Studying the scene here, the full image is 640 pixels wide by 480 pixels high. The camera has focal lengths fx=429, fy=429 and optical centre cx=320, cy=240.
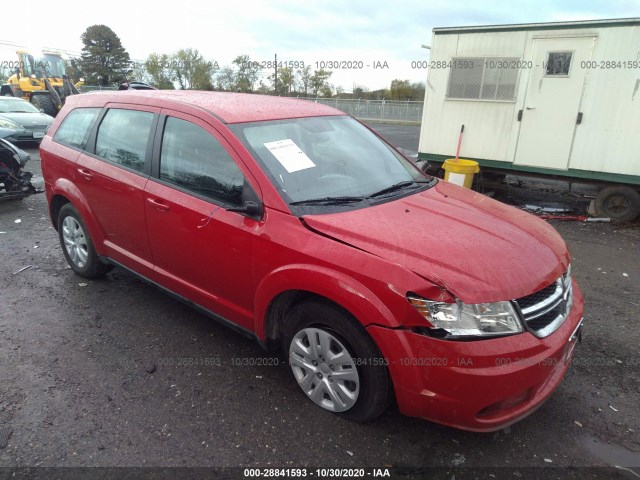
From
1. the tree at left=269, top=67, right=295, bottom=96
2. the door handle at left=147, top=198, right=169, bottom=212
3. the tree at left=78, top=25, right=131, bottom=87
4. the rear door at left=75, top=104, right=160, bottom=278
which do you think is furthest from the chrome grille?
the tree at left=78, top=25, right=131, bottom=87

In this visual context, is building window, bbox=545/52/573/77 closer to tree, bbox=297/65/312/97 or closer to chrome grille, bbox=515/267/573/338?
chrome grille, bbox=515/267/573/338

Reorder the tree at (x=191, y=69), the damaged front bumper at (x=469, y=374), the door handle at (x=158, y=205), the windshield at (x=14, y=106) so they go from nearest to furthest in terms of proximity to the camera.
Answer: the damaged front bumper at (x=469, y=374) < the door handle at (x=158, y=205) < the windshield at (x=14, y=106) < the tree at (x=191, y=69)

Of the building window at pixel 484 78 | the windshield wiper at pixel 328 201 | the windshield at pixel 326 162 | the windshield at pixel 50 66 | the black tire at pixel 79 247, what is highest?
the windshield at pixel 50 66

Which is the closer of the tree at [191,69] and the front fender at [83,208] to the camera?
the front fender at [83,208]

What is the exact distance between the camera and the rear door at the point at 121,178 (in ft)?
10.9

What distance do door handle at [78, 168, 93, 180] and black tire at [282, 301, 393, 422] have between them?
237cm

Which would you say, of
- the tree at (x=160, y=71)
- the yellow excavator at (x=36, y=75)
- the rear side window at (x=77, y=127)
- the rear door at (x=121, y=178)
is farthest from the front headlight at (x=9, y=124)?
the tree at (x=160, y=71)

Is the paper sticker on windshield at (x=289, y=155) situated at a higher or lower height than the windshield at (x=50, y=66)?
lower

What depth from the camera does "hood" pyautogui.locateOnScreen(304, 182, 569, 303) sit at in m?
2.09

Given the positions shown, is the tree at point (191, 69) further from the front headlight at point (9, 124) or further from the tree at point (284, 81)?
the front headlight at point (9, 124)

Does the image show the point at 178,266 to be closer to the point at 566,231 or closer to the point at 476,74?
the point at 566,231

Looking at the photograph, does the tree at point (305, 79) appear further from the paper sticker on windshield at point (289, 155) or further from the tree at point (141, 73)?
the paper sticker on windshield at point (289, 155)

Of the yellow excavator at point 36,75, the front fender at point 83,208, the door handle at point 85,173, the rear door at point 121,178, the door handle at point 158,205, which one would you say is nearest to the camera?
the door handle at point 158,205

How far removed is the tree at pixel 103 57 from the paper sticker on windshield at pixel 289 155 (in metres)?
59.1
